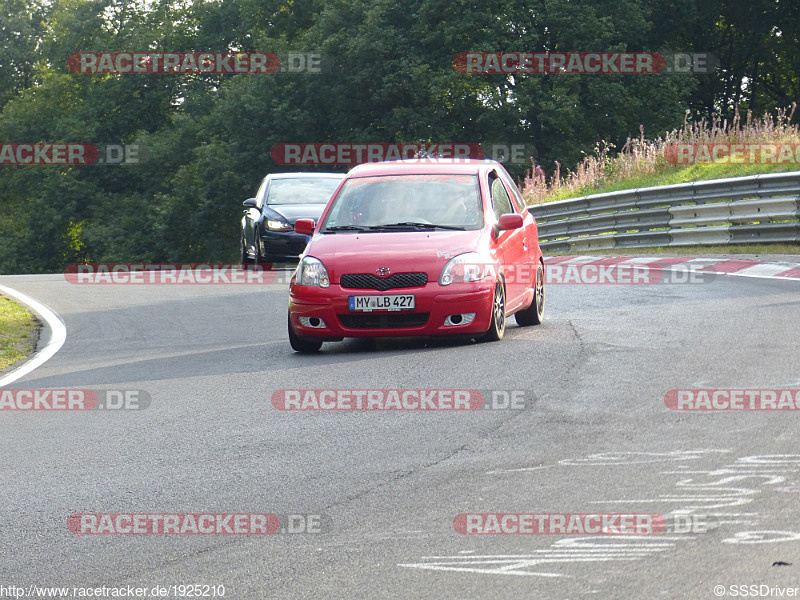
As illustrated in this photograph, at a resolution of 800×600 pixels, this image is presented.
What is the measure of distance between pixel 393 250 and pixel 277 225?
34.9 ft

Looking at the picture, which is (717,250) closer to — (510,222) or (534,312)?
(534,312)

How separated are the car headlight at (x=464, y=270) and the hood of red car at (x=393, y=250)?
0.05m

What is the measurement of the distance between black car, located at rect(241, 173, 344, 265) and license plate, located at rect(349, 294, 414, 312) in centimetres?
1023

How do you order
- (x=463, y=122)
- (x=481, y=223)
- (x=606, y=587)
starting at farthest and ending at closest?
(x=463, y=122), (x=481, y=223), (x=606, y=587)

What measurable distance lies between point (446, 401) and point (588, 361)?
1.84 metres

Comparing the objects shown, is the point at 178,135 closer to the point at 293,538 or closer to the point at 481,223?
the point at 481,223

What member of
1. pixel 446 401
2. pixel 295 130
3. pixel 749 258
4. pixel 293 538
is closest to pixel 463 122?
pixel 295 130

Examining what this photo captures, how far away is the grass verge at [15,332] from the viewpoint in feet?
40.9

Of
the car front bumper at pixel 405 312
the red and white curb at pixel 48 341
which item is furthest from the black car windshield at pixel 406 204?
the red and white curb at pixel 48 341

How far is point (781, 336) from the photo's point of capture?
1080 cm
